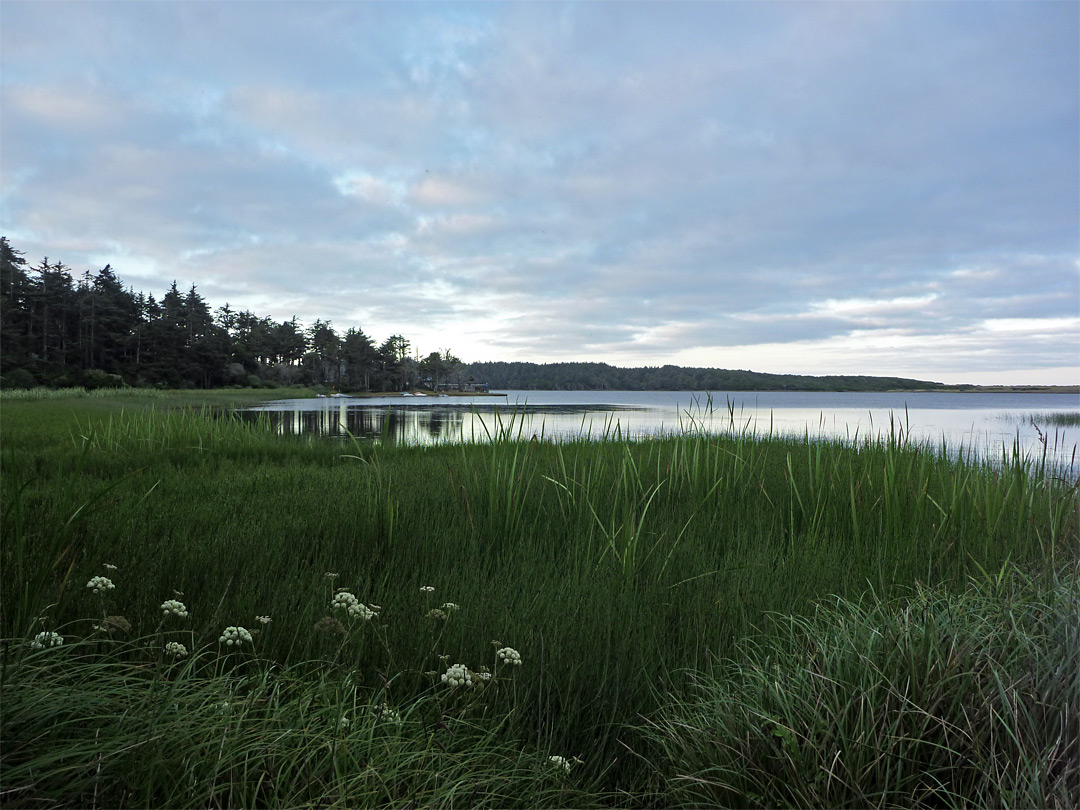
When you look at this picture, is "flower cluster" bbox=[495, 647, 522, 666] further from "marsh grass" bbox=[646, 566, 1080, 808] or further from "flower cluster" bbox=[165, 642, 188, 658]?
"flower cluster" bbox=[165, 642, 188, 658]

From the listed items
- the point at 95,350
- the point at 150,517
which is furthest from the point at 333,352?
the point at 150,517

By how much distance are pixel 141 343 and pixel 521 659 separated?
63.3 m

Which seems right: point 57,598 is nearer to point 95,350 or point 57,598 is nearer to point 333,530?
point 333,530

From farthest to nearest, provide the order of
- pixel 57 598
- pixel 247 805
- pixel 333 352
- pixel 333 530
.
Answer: pixel 333 352
pixel 333 530
pixel 57 598
pixel 247 805

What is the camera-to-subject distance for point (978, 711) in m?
1.50

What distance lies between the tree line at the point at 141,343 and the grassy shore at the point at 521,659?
93.3ft

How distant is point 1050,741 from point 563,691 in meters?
1.49

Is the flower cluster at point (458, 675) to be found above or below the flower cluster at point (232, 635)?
below

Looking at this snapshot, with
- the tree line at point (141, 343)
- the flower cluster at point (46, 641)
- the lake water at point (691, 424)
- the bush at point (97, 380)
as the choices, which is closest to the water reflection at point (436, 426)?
the lake water at point (691, 424)

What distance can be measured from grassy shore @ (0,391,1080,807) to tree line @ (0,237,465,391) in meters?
28.4

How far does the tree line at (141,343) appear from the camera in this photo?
1548 inches

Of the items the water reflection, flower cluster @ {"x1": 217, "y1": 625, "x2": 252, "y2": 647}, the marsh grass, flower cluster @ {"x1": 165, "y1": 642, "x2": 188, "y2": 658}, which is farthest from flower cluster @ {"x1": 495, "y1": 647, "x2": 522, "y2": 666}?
the water reflection

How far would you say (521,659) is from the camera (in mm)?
2217

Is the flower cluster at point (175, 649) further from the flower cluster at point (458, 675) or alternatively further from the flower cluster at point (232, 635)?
the flower cluster at point (458, 675)
